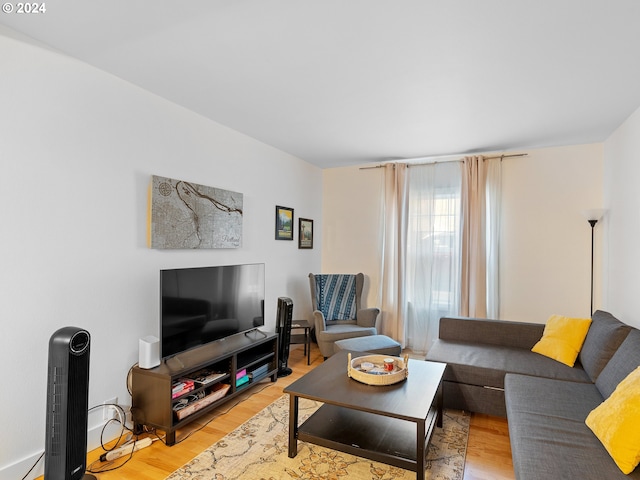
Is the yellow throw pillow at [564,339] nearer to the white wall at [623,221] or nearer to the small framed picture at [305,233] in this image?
the white wall at [623,221]

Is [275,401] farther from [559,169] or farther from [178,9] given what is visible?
[559,169]

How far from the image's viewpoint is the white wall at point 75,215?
205cm

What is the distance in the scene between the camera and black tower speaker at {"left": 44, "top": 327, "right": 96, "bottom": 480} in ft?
5.98

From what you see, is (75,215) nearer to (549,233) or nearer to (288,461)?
(288,461)

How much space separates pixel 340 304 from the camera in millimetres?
4785

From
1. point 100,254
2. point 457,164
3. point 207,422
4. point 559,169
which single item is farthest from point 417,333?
point 100,254

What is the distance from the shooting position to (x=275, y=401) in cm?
323

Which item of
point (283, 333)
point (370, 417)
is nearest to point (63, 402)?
point (370, 417)

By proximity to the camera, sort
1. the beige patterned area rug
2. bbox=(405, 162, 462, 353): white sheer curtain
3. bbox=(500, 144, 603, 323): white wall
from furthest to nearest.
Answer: bbox=(405, 162, 462, 353): white sheer curtain, bbox=(500, 144, 603, 323): white wall, the beige patterned area rug

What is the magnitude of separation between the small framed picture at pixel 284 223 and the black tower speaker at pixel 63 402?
8.99ft

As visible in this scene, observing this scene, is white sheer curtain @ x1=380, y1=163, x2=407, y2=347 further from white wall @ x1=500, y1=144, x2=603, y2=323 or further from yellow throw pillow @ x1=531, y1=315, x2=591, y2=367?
Answer: yellow throw pillow @ x1=531, y1=315, x2=591, y2=367

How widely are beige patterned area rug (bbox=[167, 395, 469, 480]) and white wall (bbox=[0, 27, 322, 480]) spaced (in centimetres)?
86

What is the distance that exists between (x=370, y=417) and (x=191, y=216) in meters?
2.14

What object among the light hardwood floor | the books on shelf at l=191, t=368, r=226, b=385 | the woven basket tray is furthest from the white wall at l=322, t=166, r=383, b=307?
the books on shelf at l=191, t=368, r=226, b=385
